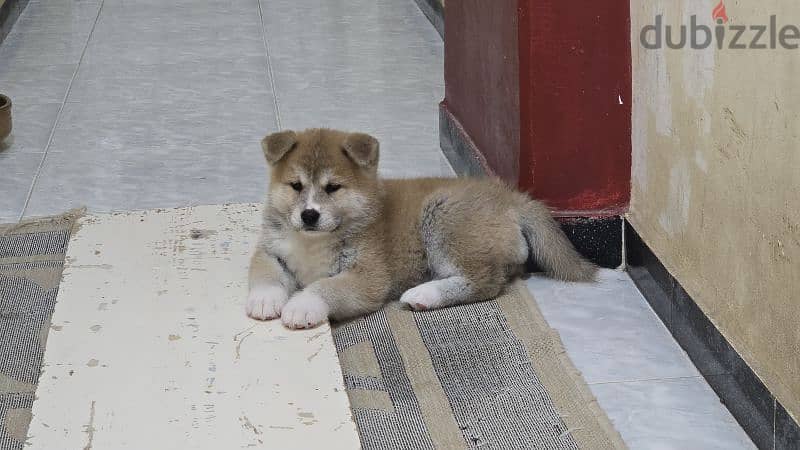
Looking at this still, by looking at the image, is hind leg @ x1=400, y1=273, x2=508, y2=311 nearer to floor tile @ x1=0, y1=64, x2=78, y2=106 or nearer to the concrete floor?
the concrete floor

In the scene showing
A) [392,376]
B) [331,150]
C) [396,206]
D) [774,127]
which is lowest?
[392,376]

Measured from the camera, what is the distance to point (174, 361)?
9.27 ft

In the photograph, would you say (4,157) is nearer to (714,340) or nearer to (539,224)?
(539,224)

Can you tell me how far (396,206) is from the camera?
3.34m

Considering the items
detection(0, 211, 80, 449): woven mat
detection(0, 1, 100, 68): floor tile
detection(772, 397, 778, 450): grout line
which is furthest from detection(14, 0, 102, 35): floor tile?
detection(772, 397, 778, 450): grout line

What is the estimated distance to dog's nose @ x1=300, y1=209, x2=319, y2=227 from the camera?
310 centimetres

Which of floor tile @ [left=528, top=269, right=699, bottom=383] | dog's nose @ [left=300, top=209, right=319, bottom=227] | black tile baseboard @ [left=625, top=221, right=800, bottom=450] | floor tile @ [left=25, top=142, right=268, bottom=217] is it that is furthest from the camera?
floor tile @ [left=25, top=142, right=268, bottom=217]

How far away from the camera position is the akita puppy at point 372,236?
315cm

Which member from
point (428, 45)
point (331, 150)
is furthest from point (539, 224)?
point (428, 45)

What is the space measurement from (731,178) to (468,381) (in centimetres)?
80

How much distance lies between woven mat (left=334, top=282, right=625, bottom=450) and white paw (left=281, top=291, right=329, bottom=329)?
128 mm

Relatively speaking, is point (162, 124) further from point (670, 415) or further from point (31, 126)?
→ point (670, 415)

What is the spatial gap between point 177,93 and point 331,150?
2.67 metres

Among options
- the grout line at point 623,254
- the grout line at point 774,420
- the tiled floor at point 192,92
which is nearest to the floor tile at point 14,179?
the tiled floor at point 192,92
